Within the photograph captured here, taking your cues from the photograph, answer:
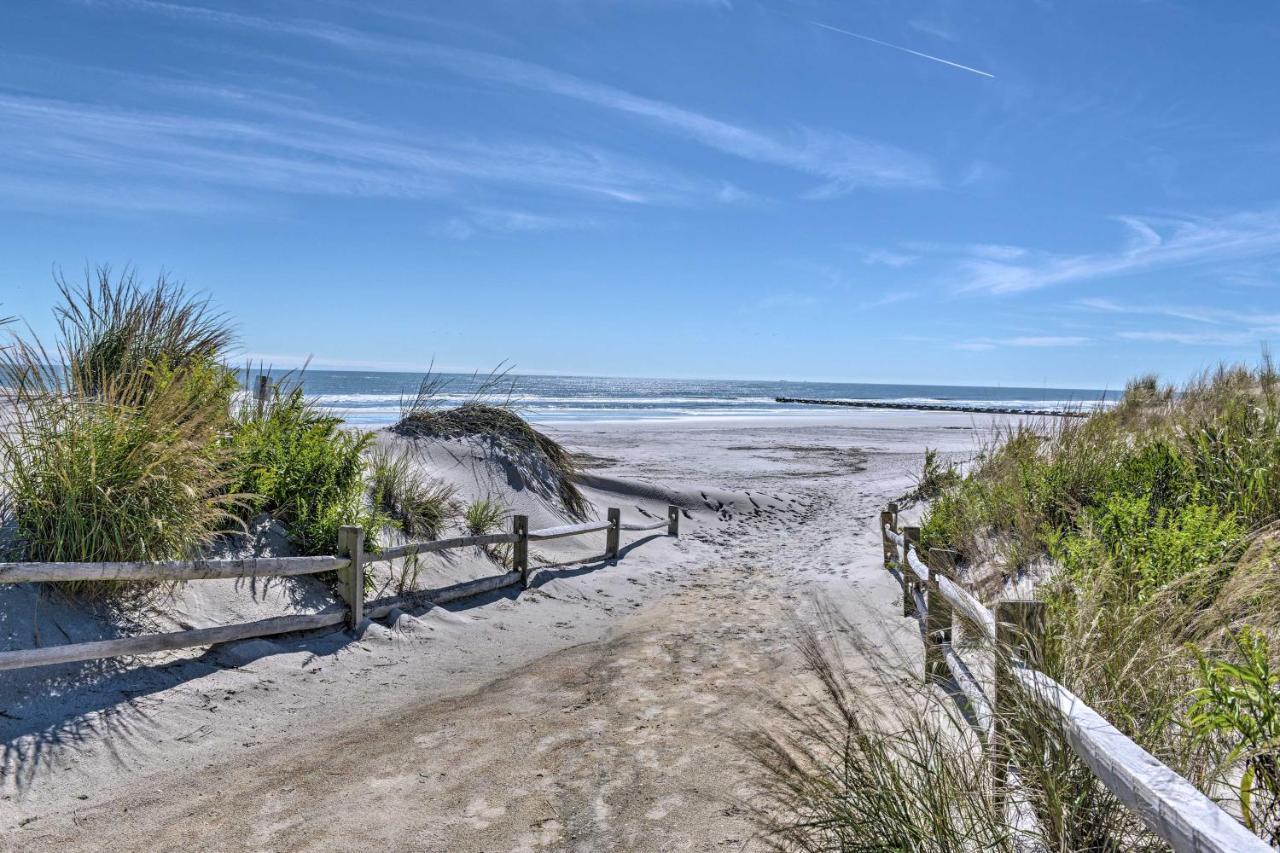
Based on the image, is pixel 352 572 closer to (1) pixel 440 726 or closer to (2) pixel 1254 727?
(1) pixel 440 726

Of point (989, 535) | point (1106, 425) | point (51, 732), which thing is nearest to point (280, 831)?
point (51, 732)

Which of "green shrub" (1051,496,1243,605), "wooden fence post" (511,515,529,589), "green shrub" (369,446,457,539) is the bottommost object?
"wooden fence post" (511,515,529,589)

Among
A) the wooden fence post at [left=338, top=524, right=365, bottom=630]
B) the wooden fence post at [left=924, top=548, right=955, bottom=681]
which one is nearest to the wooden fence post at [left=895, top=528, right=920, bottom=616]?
the wooden fence post at [left=924, top=548, right=955, bottom=681]

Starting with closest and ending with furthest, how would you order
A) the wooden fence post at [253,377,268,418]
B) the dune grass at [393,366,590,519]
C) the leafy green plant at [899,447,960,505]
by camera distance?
the wooden fence post at [253,377,268,418]
the dune grass at [393,366,590,519]
the leafy green plant at [899,447,960,505]

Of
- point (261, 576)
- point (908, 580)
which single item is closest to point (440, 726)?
point (261, 576)

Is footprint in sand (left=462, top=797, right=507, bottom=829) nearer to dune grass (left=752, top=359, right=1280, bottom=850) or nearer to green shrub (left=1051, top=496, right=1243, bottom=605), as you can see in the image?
dune grass (left=752, top=359, right=1280, bottom=850)

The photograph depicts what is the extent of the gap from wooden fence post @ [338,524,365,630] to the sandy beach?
20cm

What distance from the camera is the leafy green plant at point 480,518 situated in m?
Answer: 10.2

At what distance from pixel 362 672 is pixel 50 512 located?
2.47 m

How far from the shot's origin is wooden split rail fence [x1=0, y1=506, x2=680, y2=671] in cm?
480

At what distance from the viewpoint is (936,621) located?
5.88 meters

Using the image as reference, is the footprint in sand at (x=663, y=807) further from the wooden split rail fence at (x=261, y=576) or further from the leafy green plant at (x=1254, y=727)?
the wooden split rail fence at (x=261, y=576)

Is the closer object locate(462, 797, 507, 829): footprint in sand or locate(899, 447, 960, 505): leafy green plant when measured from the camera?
locate(462, 797, 507, 829): footprint in sand

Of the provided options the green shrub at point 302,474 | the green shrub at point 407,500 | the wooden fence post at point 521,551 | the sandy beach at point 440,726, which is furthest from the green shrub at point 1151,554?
the green shrub at point 407,500
